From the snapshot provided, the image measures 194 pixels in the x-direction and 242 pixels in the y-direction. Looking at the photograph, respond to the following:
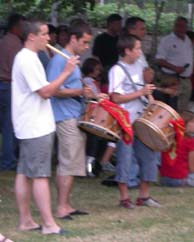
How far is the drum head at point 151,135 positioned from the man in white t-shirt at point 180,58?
4020 mm

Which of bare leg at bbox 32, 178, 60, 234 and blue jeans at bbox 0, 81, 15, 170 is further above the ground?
bare leg at bbox 32, 178, 60, 234

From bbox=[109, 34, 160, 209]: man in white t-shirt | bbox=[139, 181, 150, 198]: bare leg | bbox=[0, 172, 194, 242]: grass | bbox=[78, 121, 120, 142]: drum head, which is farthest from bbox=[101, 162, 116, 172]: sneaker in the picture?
bbox=[78, 121, 120, 142]: drum head

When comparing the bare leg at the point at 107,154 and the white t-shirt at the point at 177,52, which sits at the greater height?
the white t-shirt at the point at 177,52

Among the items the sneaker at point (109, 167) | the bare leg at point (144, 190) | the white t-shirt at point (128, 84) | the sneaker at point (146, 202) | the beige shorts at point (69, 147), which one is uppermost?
the white t-shirt at point (128, 84)

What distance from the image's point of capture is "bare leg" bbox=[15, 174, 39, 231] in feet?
19.3

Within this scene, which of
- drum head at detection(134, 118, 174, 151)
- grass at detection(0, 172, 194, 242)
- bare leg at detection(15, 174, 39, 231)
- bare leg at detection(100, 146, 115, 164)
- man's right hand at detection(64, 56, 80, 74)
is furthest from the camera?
bare leg at detection(100, 146, 115, 164)

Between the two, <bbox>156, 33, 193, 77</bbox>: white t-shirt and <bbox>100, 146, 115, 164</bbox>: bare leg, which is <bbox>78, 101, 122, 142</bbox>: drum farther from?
<bbox>156, 33, 193, 77</bbox>: white t-shirt

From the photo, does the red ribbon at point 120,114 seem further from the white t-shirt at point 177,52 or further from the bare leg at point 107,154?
the white t-shirt at point 177,52

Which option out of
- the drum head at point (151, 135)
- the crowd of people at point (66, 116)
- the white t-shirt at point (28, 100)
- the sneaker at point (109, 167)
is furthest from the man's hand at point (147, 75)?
the sneaker at point (109, 167)

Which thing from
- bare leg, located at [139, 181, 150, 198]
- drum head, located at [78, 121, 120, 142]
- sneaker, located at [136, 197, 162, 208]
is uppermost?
drum head, located at [78, 121, 120, 142]

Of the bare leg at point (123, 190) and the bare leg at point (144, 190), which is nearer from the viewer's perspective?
the bare leg at point (123, 190)

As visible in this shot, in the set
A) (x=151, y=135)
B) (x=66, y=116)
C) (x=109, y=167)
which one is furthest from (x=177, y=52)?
(x=66, y=116)

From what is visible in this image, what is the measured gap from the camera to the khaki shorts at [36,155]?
225 inches

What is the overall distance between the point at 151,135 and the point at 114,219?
0.81m
